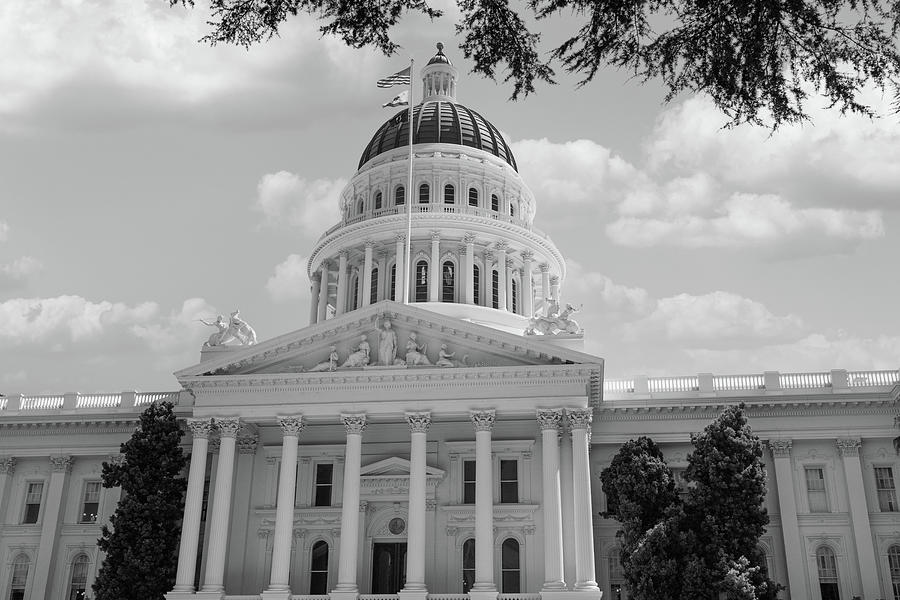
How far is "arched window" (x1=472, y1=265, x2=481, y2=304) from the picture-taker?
2111 inches

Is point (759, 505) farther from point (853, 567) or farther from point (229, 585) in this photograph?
point (229, 585)

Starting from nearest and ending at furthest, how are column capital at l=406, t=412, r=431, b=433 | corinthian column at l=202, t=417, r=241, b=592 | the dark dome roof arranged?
corinthian column at l=202, t=417, r=241, b=592 → column capital at l=406, t=412, r=431, b=433 → the dark dome roof

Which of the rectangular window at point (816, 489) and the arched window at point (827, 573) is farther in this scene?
the rectangular window at point (816, 489)

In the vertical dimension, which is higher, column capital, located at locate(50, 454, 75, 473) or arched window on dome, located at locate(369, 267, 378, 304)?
arched window on dome, located at locate(369, 267, 378, 304)

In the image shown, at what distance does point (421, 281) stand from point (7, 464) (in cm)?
2414

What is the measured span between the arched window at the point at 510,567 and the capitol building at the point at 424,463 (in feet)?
0.26

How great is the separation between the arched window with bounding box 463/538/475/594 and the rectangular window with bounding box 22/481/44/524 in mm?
Result: 21185

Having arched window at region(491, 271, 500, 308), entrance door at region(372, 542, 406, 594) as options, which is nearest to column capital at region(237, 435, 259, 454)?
entrance door at region(372, 542, 406, 594)

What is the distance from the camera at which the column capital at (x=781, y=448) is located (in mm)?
39594

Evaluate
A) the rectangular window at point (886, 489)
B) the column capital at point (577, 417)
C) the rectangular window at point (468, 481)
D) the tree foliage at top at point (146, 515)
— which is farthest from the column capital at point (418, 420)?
the rectangular window at point (886, 489)

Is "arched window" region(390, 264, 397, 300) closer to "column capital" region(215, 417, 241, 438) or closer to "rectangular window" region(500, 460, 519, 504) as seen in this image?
"rectangular window" region(500, 460, 519, 504)

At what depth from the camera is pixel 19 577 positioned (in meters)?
42.8

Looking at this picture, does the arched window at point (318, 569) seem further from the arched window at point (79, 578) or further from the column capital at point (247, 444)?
the arched window at point (79, 578)

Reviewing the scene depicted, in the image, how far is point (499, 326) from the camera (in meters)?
51.5
